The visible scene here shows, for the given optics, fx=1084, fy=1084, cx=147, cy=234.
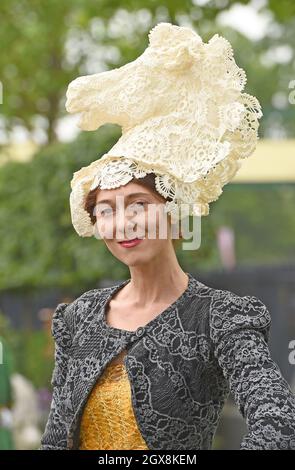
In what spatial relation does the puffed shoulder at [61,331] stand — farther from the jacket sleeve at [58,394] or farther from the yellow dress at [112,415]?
the yellow dress at [112,415]

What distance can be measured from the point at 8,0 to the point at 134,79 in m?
8.48

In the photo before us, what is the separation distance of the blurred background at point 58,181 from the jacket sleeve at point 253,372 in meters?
3.44

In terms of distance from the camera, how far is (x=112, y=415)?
301 cm

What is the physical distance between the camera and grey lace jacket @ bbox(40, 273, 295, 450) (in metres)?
2.79

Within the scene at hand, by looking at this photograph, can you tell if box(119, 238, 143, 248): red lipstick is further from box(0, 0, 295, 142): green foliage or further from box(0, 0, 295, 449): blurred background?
box(0, 0, 295, 142): green foliage

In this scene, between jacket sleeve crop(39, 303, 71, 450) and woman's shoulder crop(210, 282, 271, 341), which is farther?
jacket sleeve crop(39, 303, 71, 450)

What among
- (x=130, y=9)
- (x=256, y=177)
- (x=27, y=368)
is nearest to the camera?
(x=130, y=9)

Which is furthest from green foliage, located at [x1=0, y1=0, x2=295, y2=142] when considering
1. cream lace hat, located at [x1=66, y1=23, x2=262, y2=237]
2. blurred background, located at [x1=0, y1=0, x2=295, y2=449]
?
cream lace hat, located at [x1=66, y1=23, x2=262, y2=237]

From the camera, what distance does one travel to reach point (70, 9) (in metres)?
12.9

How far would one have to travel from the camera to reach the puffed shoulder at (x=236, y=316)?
2.89 metres

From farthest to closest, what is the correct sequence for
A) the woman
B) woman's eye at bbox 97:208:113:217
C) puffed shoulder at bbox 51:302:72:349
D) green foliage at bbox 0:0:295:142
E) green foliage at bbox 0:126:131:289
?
green foliage at bbox 0:0:295:142, green foliage at bbox 0:126:131:289, puffed shoulder at bbox 51:302:72:349, woman's eye at bbox 97:208:113:217, the woman

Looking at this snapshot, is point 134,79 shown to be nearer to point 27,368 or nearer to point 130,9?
point 130,9

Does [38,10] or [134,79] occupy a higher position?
[38,10]

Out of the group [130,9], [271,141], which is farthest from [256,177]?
[130,9]
